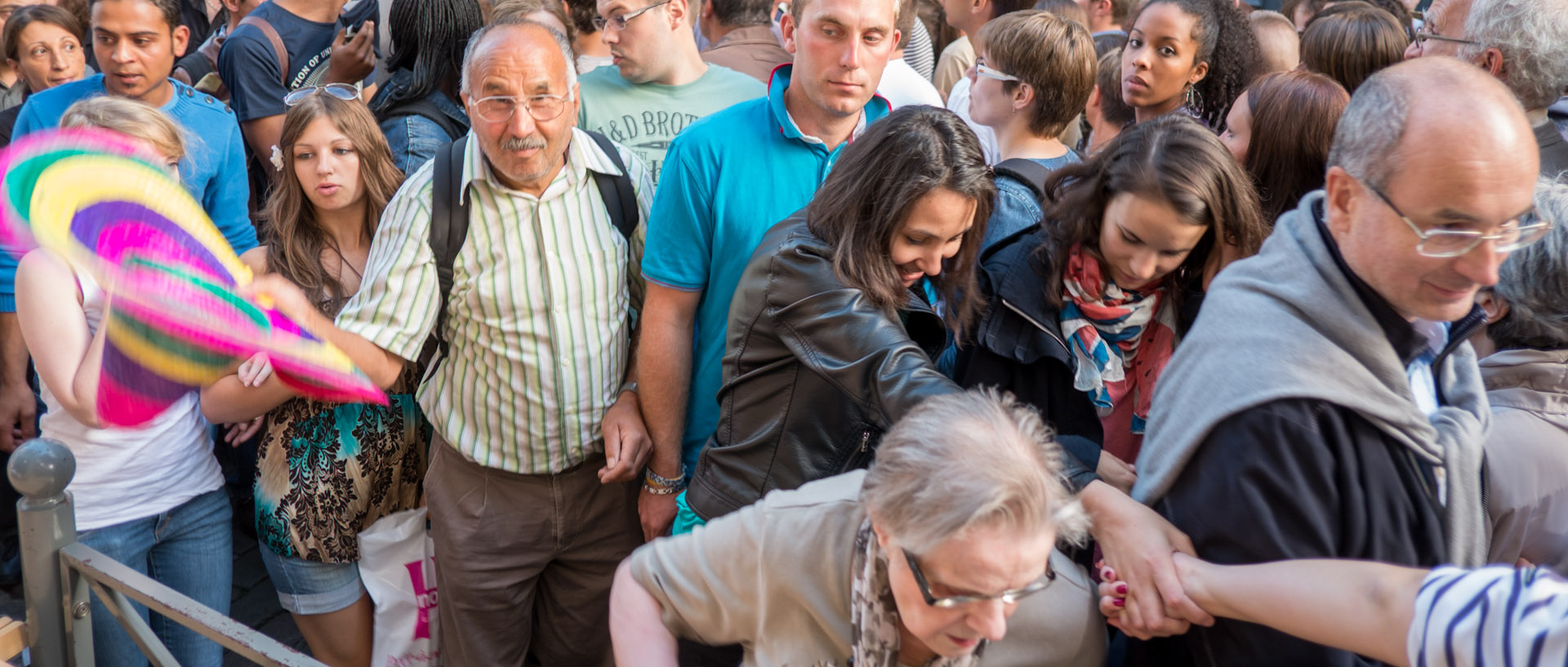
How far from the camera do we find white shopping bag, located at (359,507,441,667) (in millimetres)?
2959

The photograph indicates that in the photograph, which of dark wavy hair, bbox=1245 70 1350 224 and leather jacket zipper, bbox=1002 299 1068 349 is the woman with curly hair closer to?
dark wavy hair, bbox=1245 70 1350 224

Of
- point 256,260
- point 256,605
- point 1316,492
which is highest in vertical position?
point 1316,492

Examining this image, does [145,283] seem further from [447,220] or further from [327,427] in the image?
[447,220]

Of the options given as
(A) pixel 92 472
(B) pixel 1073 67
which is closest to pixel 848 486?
(B) pixel 1073 67

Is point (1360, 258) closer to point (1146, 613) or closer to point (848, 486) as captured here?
point (1146, 613)

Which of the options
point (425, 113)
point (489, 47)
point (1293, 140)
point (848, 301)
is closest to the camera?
point (848, 301)

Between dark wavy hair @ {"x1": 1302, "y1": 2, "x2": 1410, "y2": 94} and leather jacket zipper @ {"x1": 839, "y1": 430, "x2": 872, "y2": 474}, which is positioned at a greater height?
dark wavy hair @ {"x1": 1302, "y1": 2, "x2": 1410, "y2": 94}

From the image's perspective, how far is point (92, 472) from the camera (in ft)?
8.90

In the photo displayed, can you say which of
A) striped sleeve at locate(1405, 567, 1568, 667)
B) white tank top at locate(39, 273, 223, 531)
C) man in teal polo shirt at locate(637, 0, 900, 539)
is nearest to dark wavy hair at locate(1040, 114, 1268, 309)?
man in teal polo shirt at locate(637, 0, 900, 539)

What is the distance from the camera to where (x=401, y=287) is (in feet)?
8.16

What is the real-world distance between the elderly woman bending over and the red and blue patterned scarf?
1.65 feet

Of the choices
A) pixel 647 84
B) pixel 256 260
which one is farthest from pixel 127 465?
pixel 647 84

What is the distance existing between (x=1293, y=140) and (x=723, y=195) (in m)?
1.30

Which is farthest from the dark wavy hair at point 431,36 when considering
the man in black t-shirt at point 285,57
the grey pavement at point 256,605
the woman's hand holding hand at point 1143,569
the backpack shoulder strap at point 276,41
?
the woman's hand holding hand at point 1143,569
